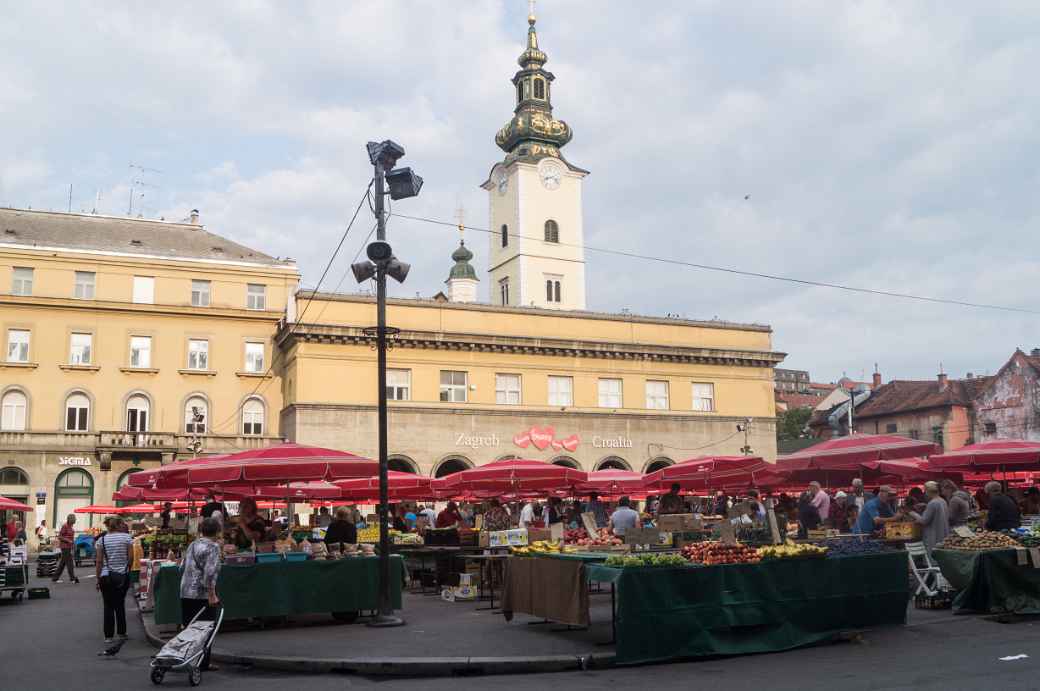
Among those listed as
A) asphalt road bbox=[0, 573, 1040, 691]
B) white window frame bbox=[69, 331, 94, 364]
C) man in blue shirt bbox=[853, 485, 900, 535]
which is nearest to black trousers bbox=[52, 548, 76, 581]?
asphalt road bbox=[0, 573, 1040, 691]

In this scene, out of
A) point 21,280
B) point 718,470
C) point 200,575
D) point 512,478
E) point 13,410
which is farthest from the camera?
point 21,280

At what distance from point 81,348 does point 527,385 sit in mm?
19217

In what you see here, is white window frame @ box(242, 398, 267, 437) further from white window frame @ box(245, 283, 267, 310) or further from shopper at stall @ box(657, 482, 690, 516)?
shopper at stall @ box(657, 482, 690, 516)

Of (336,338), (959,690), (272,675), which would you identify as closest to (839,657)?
(959,690)

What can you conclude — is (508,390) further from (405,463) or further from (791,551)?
(791,551)

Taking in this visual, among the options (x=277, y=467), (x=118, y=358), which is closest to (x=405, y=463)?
(x=118, y=358)

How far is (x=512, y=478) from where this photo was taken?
69.8 feet

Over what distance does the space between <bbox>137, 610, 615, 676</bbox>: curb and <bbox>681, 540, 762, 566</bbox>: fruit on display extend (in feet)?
5.02

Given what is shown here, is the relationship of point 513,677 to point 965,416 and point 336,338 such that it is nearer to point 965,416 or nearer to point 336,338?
point 336,338

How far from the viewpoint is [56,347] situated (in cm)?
4106

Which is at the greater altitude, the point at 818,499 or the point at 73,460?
the point at 73,460

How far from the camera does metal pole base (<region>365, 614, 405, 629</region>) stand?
12998 millimetres

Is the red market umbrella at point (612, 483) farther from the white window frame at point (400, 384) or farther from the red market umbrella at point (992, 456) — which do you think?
the white window frame at point (400, 384)

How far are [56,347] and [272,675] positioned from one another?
116ft
